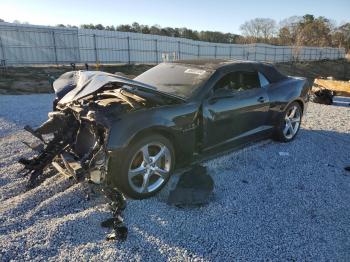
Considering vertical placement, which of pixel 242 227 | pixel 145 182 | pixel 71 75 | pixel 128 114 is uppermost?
pixel 71 75

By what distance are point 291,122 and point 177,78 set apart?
8.66ft

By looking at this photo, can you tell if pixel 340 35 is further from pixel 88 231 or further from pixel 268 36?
pixel 88 231

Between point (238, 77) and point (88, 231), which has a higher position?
point (238, 77)

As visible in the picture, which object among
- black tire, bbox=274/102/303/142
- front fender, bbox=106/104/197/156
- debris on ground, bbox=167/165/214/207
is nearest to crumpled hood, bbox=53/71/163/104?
front fender, bbox=106/104/197/156

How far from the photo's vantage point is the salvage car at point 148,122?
11.6 ft

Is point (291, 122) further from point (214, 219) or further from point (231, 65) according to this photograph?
point (214, 219)

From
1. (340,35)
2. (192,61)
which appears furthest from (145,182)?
(340,35)

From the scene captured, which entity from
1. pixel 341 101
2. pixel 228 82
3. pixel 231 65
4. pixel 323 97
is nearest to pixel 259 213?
pixel 228 82

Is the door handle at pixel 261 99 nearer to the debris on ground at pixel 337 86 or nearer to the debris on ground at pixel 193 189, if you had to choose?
the debris on ground at pixel 193 189

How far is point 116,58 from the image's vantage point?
2600 centimetres

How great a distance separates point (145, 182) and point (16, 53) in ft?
71.4

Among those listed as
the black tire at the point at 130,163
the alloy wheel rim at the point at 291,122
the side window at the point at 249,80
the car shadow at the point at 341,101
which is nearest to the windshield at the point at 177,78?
the side window at the point at 249,80

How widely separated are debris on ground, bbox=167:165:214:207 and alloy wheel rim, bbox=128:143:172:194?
0.24 meters

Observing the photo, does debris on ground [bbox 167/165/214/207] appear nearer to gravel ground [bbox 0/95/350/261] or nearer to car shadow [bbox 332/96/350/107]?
gravel ground [bbox 0/95/350/261]
